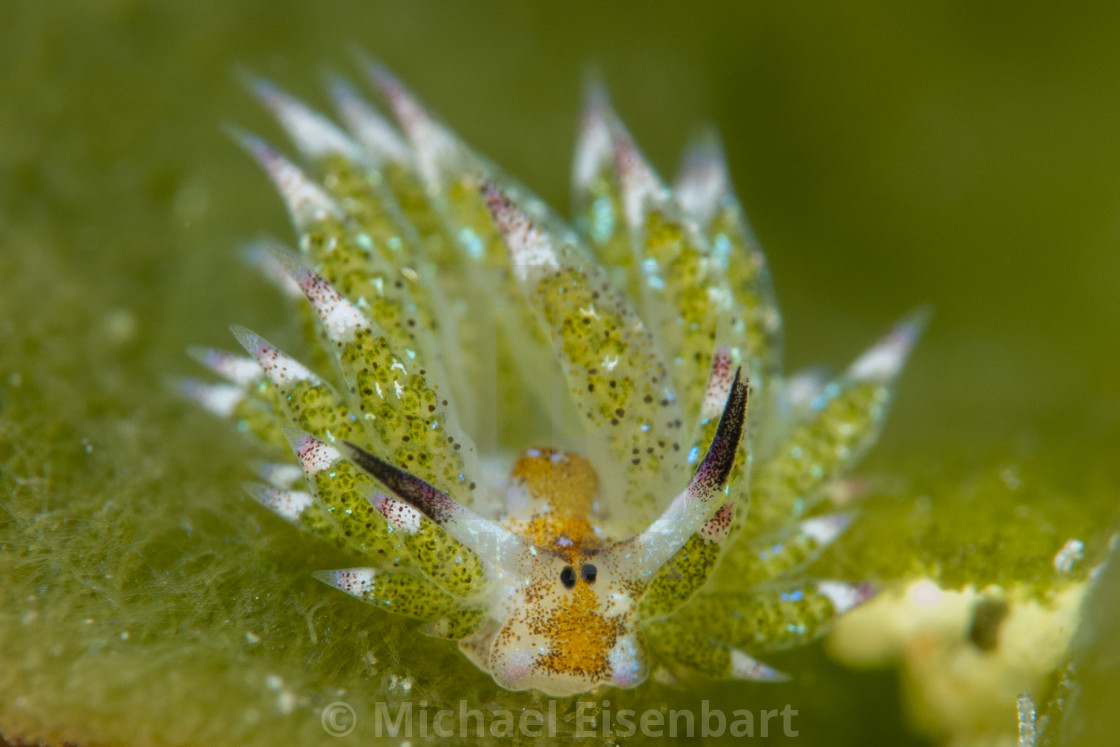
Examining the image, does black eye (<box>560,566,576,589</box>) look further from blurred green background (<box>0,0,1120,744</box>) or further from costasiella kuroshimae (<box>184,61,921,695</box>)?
blurred green background (<box>0,0,1120,744</box>)

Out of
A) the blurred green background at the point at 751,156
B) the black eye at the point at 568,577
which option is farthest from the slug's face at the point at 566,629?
the blurred green background at the point at 751,156

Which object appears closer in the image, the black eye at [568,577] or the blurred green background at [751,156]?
the black eye at [568,577]

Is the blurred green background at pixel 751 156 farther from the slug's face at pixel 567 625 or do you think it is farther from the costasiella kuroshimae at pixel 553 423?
the slug's face at pixel 567 625

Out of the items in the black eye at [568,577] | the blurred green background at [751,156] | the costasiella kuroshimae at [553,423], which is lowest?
the black eye at [568,577]

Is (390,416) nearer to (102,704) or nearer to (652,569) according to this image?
(652,569)

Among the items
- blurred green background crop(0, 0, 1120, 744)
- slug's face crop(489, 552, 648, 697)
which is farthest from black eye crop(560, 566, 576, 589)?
blurred green background crop(0, 0, 1120, 744)

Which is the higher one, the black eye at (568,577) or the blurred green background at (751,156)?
the blurred green background at (751,156)
